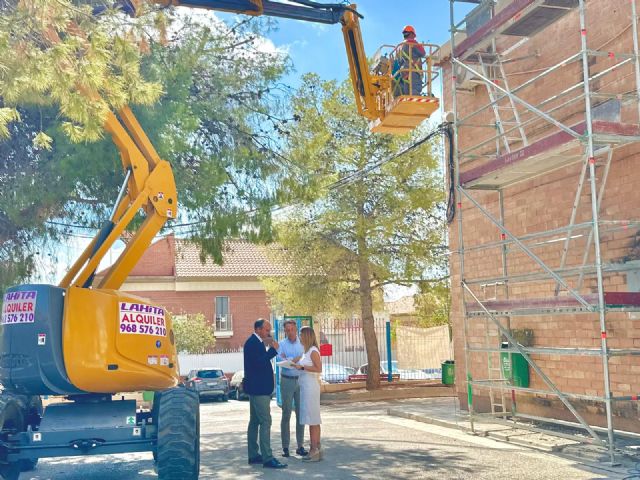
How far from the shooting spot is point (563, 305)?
9.13 metres

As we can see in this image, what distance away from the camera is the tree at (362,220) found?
66.3 feet

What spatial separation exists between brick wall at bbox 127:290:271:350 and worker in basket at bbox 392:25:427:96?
2478 cm

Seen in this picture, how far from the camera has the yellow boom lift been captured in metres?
7.34

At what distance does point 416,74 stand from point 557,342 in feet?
15.5

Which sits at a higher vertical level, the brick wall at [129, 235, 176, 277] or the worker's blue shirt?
the brick wall at [129, 235, 176, 277]

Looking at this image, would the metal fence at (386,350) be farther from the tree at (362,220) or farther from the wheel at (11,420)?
the wheel at (11,420)

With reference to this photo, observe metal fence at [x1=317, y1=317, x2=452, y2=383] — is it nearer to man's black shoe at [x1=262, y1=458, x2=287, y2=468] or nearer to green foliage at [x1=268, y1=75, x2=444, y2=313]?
green foliage at [x1=268, y1=75, x2=444, y2=313]

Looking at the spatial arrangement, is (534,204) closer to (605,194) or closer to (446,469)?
(605,194)

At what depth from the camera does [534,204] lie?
11.9m

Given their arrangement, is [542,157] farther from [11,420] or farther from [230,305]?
[230,305]

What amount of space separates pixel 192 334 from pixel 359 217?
14.1 m

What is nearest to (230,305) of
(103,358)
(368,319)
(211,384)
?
(211,384)

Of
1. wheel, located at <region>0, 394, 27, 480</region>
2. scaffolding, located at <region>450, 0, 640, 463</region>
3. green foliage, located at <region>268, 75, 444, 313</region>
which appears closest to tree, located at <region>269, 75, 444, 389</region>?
green foliage, located at <region>268, 75, 444, 313</region>

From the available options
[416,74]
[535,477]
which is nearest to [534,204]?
[416,74]
